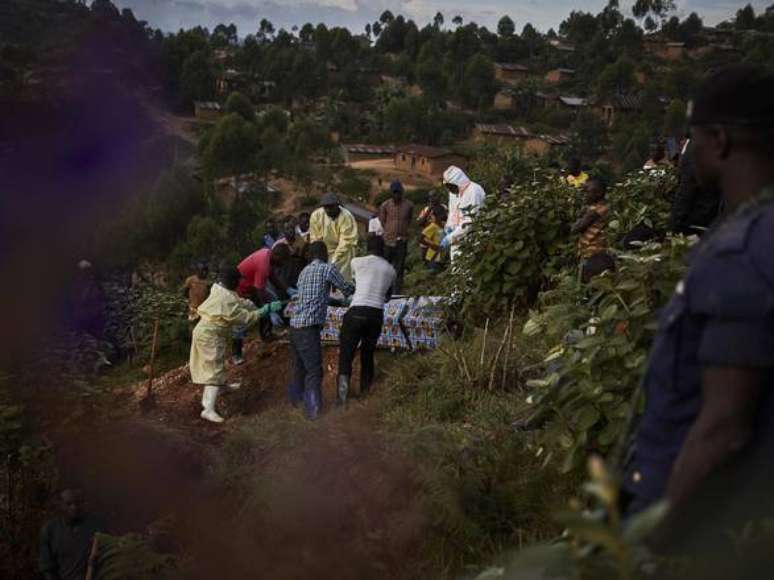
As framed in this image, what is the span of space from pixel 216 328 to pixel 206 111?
49862 millimetres

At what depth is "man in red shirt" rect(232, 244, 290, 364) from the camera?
823cm

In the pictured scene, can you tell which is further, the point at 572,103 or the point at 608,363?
the point at 572,103

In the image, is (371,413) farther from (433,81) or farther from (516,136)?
(433,81)

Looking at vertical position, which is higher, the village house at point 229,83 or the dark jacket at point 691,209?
the dark jacket at point 691,209

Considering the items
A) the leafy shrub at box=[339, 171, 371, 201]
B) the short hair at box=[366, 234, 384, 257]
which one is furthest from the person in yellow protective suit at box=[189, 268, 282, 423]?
the leafy shrub at box=[339, 171, 371, 201]

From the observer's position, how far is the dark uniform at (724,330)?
56.3 inches

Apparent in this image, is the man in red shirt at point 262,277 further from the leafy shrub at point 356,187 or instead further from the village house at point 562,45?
the village house at point 562,45

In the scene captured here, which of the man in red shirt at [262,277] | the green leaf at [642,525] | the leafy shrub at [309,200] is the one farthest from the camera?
the leafy shrub at [309,200]

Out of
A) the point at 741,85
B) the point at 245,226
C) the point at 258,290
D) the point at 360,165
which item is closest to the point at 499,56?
the point at 360,165

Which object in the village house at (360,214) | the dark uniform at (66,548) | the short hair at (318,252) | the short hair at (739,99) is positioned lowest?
the village house at (360,214)

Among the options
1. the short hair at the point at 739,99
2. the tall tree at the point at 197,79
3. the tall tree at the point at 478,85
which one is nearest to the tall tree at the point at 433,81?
the tall tree at the point at 478,85

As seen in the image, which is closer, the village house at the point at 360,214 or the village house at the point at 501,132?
the village house at the point at 360,214

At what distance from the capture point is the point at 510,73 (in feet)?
234

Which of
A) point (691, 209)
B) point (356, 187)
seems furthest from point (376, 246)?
point (356, 187)
